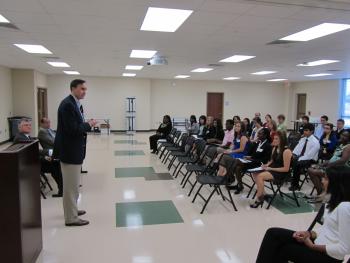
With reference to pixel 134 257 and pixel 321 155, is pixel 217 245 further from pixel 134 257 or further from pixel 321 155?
pixel 321 155

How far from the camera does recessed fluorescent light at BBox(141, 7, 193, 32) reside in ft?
12.8

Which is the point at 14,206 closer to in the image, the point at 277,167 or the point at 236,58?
the point at 277,167

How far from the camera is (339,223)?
1.82 metres

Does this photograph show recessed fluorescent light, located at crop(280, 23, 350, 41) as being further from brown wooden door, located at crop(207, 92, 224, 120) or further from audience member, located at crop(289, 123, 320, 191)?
brown wooden door, located at crop(207, 92, 224, 120)

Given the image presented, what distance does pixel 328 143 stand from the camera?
19.9 ft

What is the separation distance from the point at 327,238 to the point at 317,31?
12.9ft

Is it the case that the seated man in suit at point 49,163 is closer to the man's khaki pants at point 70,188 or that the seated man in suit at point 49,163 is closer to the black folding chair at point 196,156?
the man's khaki pants at point 70,188

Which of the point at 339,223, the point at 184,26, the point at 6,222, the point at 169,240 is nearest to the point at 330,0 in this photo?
the point at 184,26

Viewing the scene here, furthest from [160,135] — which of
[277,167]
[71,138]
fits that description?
[71,138]

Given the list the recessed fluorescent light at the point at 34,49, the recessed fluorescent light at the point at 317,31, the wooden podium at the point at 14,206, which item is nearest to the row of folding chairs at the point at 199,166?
the wooden podium at the point at 14,206

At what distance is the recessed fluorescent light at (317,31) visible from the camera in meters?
4.41

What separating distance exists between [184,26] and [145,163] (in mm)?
3772

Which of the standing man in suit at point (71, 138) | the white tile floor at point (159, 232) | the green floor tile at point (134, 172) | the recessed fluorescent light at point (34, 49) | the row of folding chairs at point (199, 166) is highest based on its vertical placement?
the recessed fluorescent light at point (34, 49)

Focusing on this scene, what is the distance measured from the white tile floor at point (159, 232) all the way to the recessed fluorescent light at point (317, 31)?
2.86 m
